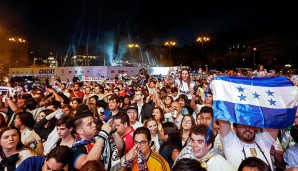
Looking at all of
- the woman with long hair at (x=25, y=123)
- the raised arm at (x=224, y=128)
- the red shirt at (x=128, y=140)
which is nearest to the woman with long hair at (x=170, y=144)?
the red shirt at (x=128, y=140)

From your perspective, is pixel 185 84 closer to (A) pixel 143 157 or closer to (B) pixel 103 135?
(A) pixel 143 157

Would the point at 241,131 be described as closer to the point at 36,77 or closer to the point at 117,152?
the point at 117,152

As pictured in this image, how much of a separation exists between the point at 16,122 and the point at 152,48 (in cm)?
8135

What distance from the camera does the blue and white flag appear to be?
3969 mm

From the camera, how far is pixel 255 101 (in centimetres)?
409

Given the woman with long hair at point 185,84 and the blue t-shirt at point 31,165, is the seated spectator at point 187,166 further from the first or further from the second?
the woman with long hair at point 185,84

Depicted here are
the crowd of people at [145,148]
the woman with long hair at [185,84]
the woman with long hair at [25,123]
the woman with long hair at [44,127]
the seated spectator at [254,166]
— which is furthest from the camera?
the woman with long hair at [185,84]

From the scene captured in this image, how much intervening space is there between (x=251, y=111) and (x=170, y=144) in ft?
5.50

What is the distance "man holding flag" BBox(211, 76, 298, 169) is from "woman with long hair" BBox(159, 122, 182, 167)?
1266mm

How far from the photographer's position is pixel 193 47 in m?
76.2

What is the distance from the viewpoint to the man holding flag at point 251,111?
3758mm

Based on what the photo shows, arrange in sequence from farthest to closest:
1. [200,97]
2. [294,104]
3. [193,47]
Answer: [193,47], [200,97], [294,104]

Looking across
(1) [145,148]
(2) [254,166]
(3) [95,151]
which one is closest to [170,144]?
(1) [145,148]

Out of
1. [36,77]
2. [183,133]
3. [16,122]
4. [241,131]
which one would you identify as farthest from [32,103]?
[36,77]
